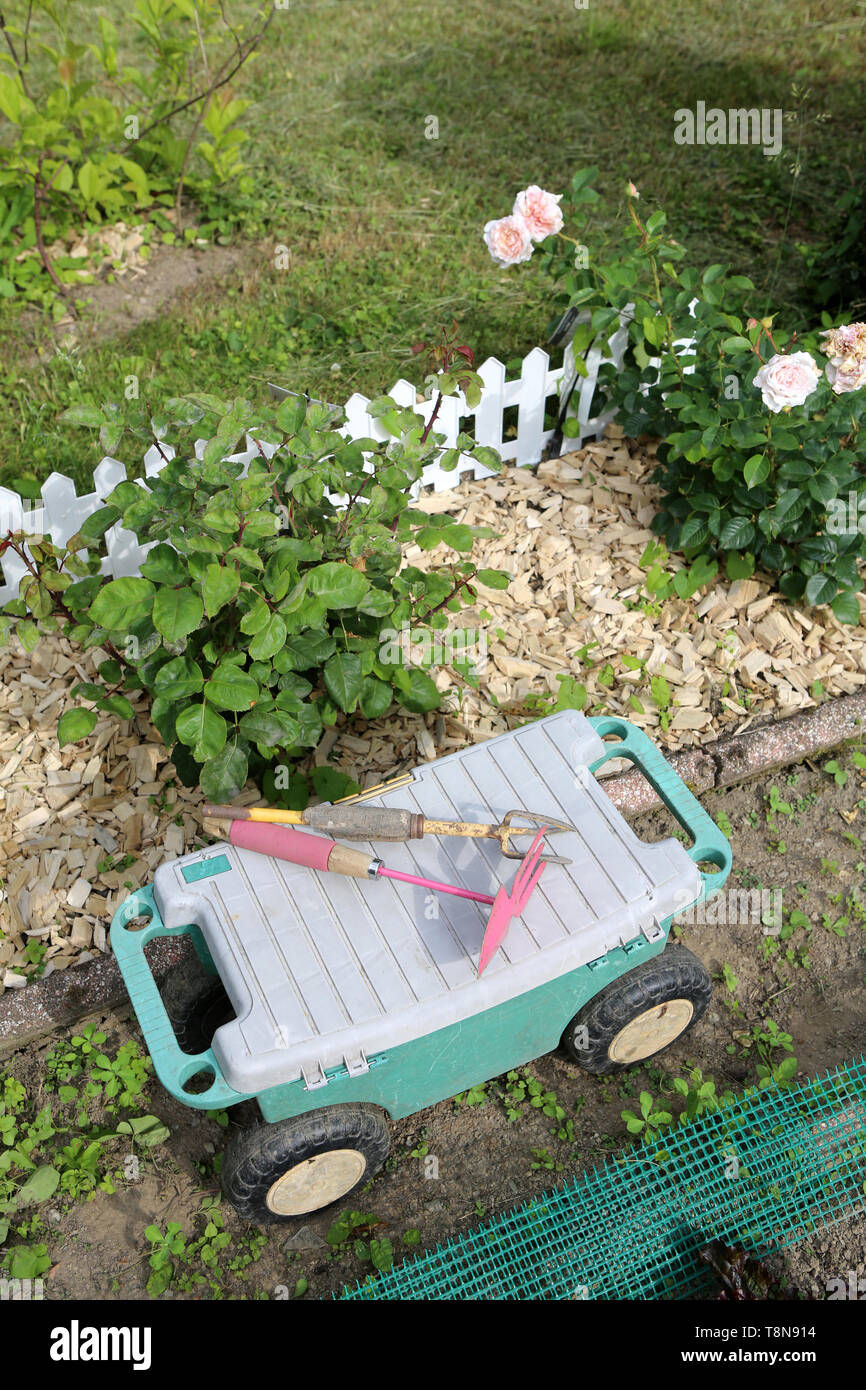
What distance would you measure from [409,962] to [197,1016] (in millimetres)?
852

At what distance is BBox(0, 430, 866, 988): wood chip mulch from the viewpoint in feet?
10.6

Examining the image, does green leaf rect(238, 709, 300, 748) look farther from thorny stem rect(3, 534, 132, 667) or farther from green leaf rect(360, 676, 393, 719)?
thorny stem rect(3, 534, 132, 667)

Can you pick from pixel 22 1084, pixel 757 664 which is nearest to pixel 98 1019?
pixel 22 1084

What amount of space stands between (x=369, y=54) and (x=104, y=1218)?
6.77m

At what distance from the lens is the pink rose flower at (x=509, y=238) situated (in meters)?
3.53

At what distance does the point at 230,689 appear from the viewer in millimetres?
2541

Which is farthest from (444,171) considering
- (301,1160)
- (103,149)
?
(301,1160)

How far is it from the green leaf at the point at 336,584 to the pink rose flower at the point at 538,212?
1.67 metres

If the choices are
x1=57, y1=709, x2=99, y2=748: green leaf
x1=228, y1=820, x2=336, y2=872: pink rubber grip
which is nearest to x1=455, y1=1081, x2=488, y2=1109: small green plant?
x1=228, y1=820, x2=336, y2=872: pink rubber grip

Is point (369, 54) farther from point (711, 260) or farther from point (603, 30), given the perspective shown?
point (711, 260)

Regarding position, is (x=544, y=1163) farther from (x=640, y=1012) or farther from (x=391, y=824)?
(x=391, y=824)

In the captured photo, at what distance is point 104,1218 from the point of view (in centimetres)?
271
